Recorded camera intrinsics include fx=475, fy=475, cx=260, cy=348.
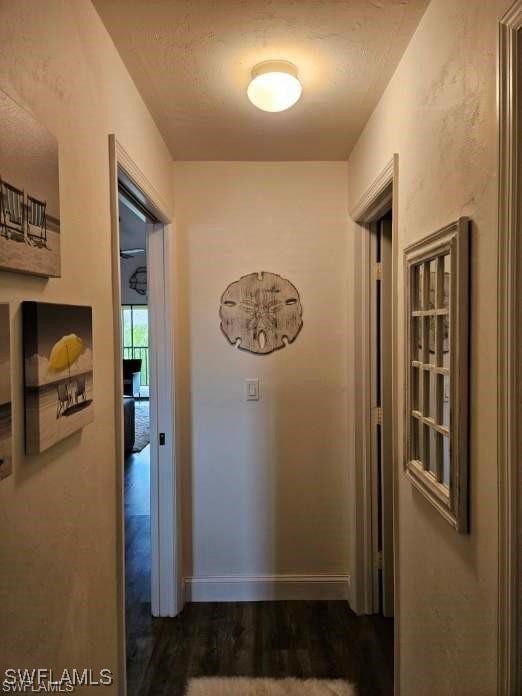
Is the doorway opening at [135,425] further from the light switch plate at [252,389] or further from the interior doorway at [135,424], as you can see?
the light switch plate at [252,389]

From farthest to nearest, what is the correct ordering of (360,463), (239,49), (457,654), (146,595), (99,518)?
(146,595) → (360,463) → (239,49) → (99,518) → (457,654)

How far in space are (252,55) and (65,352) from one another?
1199 mm

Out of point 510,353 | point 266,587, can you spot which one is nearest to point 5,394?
point 510,353

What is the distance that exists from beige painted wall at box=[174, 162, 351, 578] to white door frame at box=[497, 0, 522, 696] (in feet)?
5.74

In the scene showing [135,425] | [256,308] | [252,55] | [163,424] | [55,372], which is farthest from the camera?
[135,425]

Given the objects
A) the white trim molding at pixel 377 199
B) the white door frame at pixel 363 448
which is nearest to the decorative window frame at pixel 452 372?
the white trim molding at pixel 377 199

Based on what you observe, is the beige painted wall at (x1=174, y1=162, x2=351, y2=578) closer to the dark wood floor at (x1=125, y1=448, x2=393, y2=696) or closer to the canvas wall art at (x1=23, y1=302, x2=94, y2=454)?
the dark wood floor at (x1=125, y1=448, x2=393, y2=696)

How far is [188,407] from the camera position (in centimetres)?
272

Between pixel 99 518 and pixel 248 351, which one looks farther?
pixel 248 351

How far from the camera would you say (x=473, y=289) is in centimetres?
110

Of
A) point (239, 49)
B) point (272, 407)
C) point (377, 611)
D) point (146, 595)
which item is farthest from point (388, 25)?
point (146, 595)

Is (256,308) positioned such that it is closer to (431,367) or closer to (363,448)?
(363,448)

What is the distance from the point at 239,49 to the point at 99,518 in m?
1.54

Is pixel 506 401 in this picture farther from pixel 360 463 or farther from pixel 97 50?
pixel 360 463
